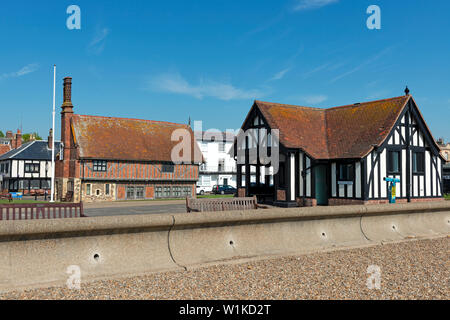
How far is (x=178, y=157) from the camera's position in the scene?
3869cm

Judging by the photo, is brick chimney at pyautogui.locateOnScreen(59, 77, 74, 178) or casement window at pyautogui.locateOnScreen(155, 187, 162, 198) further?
casement window at pyautogui.locateOnScreen(155, 187, 162, 198)

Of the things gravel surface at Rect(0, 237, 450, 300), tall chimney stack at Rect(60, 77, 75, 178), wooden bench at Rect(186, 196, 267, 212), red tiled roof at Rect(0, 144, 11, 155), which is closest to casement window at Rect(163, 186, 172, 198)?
tall chimney stack at Rect(60, 77, 75, 178)

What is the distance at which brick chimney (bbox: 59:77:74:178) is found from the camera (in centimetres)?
3538

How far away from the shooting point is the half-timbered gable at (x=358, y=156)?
2141cm

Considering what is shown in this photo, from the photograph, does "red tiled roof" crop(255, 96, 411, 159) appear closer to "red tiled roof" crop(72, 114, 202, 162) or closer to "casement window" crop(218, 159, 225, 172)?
"red tiled roof" crop(72, 114, 202, 162)

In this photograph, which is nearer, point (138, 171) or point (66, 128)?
point (66, 128)

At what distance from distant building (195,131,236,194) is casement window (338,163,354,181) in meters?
35.9

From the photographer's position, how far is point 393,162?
22234 mm

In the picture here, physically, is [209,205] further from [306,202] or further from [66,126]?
[66,126]

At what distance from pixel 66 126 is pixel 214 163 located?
2580cm
